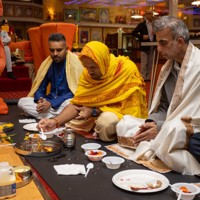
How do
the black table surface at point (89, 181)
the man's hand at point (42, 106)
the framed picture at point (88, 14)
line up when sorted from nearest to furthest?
the black table surface at point (89, 181) < the man's hand at point (42, 106) < the framed picture at point (88, 14)

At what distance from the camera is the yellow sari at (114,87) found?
2.99 meters

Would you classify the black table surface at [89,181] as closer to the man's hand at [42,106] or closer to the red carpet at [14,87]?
the man's hand at [42,106]

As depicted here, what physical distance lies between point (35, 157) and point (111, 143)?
2.31ft

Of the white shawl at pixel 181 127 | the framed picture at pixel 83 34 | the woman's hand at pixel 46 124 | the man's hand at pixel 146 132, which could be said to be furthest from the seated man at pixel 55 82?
the framed picture at pixel 83 34

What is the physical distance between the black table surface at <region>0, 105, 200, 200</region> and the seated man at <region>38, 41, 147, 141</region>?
0.36m

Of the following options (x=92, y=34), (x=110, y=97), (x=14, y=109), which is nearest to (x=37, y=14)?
(x=92, y=34)

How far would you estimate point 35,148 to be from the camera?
258cm

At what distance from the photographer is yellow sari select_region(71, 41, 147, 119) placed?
9.80 feet

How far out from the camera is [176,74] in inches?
101

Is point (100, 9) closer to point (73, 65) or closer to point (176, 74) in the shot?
point (73, 65)

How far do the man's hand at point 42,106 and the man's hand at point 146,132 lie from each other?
1.50m

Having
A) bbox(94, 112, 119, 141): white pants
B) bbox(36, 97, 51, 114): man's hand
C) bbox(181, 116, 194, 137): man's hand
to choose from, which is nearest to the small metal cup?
bbox(94, 112, 119, 141): white pants

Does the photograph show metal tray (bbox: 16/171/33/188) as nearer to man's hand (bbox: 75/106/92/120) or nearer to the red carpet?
man's hand (bbox: 75/106/92/120)

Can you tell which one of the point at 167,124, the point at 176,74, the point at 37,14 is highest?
the point at 37,14
